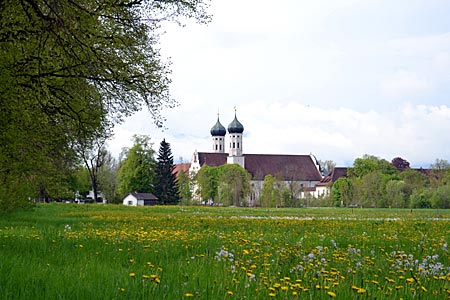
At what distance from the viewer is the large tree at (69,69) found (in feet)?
32.6

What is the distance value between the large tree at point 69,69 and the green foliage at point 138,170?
7582 cm

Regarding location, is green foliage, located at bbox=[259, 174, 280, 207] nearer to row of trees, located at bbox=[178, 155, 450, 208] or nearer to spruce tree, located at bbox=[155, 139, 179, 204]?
row of trees, located at bbox=[178, 155, 450, 208]

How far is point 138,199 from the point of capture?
87812mm

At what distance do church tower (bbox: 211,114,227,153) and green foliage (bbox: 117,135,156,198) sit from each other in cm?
7264

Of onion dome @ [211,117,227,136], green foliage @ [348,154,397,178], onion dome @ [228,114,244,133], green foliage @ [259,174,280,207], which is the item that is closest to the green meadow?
green foliage @ [259,174,280,207]

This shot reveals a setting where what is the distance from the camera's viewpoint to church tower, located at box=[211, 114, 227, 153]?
16750cm

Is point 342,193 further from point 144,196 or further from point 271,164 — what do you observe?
point 271,164

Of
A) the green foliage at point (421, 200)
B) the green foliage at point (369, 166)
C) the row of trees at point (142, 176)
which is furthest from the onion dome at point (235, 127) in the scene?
the green foliage at point (421, 200)

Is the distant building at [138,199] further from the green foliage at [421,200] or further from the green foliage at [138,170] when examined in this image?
the green foliage at [421,200]

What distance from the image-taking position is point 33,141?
14.7 meters

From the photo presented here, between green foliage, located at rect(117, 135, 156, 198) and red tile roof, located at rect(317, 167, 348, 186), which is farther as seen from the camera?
red tile roof, located at rect(317, 167, 348, 186)

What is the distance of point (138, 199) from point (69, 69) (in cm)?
7721

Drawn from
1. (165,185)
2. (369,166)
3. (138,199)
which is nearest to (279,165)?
(369,166)

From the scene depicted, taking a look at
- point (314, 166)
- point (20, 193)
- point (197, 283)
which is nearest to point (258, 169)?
point (314, 166)
